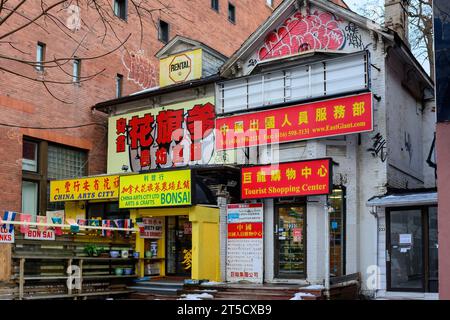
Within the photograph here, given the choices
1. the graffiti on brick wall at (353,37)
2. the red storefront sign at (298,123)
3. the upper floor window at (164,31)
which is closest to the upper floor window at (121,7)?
the upper floor window at (164,31)

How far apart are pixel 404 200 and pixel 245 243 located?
17.1 ft

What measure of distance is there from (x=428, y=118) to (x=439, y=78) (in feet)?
46.3

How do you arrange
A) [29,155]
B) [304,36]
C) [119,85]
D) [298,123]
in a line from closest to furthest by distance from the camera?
[298,123] < [304,36] < [29,155] < [119,85]

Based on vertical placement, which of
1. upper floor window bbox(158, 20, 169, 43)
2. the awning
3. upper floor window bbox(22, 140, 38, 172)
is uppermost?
upper floor window bbox(158, 20, 169, 43)

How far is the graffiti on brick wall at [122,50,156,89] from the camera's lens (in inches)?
1053

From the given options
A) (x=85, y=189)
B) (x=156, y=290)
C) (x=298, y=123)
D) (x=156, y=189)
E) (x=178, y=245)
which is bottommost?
(x=156, y=290)

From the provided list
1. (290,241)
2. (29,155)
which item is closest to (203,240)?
(290,241)

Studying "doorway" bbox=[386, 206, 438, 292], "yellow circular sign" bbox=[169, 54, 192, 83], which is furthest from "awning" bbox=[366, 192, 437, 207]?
"yellow circular sign" bbox=[169, 54, 192, 83]

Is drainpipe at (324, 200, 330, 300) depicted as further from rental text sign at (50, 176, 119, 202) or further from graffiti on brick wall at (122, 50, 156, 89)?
graffiti on brick wall at (122, 50, 156, 89)

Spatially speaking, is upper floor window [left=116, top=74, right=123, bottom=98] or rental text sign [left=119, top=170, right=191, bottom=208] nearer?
rental text sign [left=119, top=170, right=191, bottom=208]

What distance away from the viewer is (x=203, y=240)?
17.9 meters

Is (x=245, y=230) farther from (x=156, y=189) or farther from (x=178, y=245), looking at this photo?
(x=178, y=245)

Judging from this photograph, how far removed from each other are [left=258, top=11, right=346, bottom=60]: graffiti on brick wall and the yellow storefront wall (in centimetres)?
580
